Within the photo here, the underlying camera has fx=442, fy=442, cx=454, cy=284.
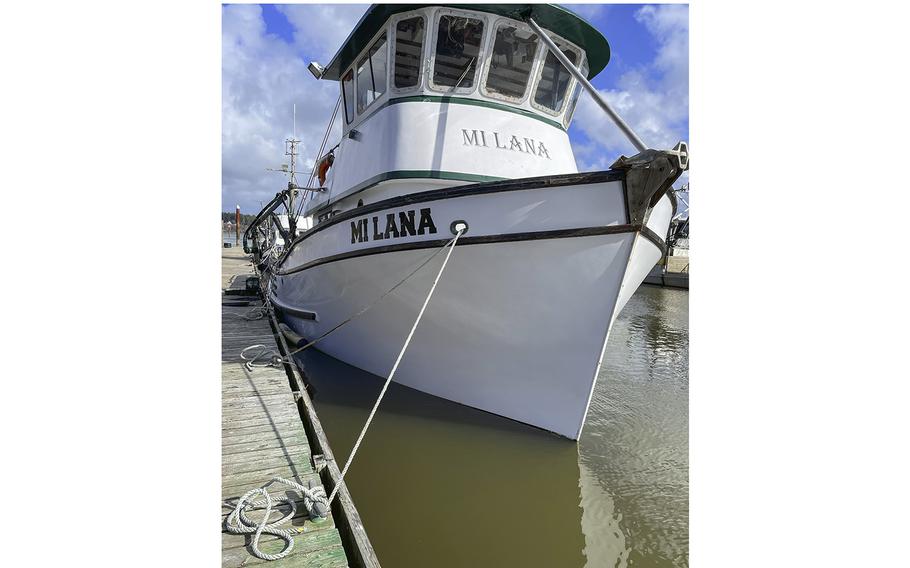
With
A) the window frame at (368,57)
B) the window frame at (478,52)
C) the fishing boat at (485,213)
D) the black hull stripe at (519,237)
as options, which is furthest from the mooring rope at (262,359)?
the window frame at (478,52)

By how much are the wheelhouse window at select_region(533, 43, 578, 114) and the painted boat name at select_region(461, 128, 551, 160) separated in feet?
1.74

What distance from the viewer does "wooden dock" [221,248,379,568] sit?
221cm

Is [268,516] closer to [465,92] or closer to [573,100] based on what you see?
[465,92]

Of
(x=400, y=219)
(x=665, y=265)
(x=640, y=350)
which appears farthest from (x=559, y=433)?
(x=665, y=265)

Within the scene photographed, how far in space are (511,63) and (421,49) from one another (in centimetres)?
100

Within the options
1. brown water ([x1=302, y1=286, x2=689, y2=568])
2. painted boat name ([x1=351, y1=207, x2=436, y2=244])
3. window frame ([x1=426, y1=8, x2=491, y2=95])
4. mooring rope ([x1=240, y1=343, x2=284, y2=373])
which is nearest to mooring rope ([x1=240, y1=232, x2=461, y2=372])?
mooring rope ([x1=240, y1=343, x2=284, y2=373])

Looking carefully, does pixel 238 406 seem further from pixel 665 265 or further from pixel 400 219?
pixel 665 265

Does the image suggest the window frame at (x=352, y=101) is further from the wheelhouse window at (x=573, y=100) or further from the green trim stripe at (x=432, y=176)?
the wheelhouse window at (x=573, y=100)

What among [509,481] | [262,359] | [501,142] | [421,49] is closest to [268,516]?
[509,481]

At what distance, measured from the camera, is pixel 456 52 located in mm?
4777

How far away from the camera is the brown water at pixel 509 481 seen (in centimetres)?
299

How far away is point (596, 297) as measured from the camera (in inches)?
150

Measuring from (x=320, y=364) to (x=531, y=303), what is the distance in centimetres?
394

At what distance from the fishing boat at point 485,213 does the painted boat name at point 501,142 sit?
2 cm
